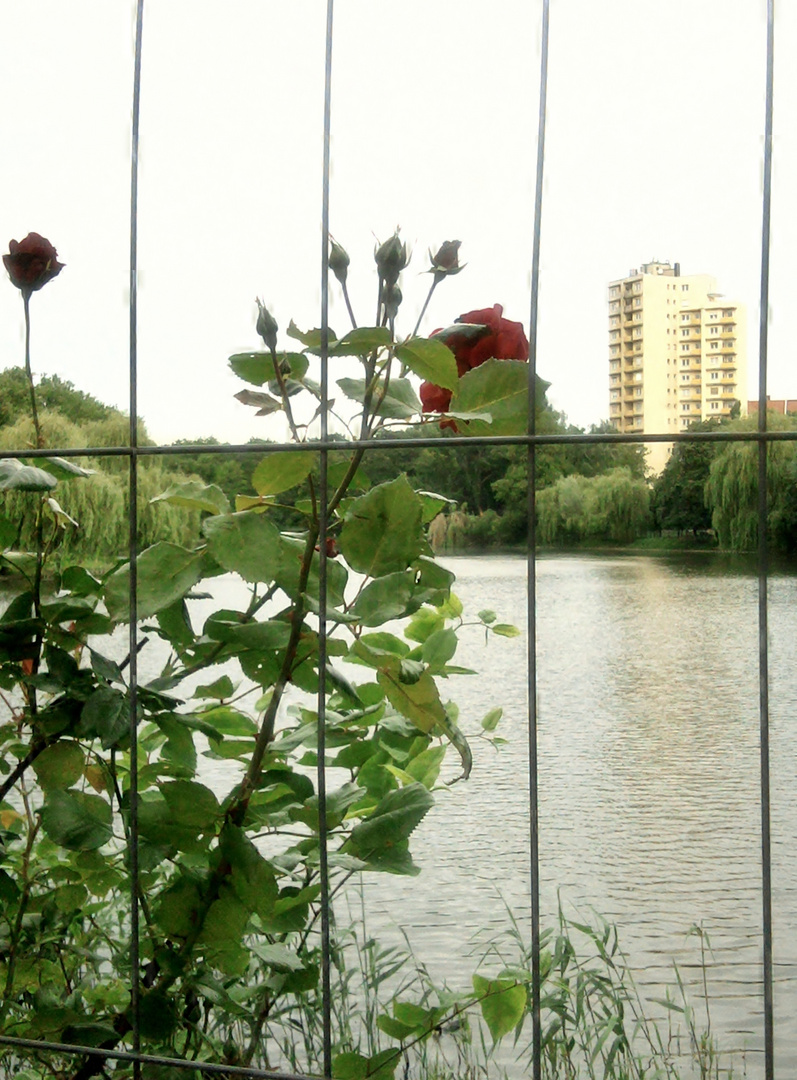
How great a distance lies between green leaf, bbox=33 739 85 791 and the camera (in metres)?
0.50

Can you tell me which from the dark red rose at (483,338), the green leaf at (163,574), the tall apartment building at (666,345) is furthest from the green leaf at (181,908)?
the tall apartment building at (666,345)

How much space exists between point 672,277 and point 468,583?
204 inches

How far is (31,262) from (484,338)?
22 centimetres

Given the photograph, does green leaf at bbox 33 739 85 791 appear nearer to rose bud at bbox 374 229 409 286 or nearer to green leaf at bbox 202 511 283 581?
green leaf at bbox 202 511 283 581

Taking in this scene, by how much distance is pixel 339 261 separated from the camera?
428 mm

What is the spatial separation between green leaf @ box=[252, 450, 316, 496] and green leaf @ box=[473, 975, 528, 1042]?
281 millimetres

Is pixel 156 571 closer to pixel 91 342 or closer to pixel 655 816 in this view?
pixel 655 816

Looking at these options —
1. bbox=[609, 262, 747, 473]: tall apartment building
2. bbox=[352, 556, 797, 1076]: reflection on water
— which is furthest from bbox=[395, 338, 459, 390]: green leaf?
bbox=[609, 262, 747, 473]: tall apartment building

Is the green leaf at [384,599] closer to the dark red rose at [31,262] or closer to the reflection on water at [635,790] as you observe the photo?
the dark red rose at [31,262]

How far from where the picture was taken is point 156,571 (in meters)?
0.44

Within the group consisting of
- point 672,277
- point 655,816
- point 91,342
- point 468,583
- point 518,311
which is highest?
point 91,342

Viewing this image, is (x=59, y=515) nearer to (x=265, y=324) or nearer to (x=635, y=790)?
(x=265, y=324)

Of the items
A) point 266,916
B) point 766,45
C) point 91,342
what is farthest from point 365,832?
point 91,342

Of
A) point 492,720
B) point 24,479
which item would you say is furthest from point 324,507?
point 492,720
